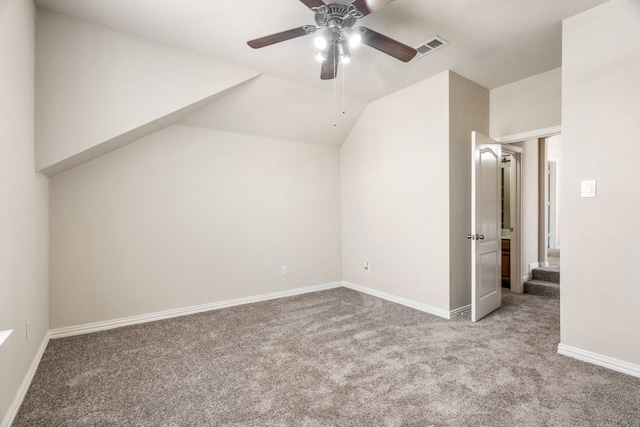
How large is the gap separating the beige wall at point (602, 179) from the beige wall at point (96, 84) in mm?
3374

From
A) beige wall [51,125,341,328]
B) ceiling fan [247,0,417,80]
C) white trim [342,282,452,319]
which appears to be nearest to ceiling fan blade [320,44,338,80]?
ceiling fan [247,0,417,80]

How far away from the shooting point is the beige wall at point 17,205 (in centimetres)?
175

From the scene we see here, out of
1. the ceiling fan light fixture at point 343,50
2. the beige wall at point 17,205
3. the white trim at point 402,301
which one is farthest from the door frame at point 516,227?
the beige wall at point 17,205

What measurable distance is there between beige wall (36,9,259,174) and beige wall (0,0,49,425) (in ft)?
0.38

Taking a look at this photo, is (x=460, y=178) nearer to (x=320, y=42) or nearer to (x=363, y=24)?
(x=363, y=24)

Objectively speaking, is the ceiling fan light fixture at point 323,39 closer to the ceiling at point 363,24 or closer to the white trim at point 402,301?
the ceiling at point 363,24

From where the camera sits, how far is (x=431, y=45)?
9.41 feet

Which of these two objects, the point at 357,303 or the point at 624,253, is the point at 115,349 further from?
the point at 624,253

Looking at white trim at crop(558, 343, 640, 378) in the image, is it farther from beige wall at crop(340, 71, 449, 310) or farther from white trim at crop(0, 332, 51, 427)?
white trim at crop(0, 332, 51, 427)

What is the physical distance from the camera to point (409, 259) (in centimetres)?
391

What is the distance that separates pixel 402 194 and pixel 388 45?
2065mm

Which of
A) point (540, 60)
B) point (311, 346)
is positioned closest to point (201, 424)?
point (311, 346)

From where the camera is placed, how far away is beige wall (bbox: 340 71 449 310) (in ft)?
11.6

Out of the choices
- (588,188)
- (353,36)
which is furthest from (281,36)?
(588,188)
